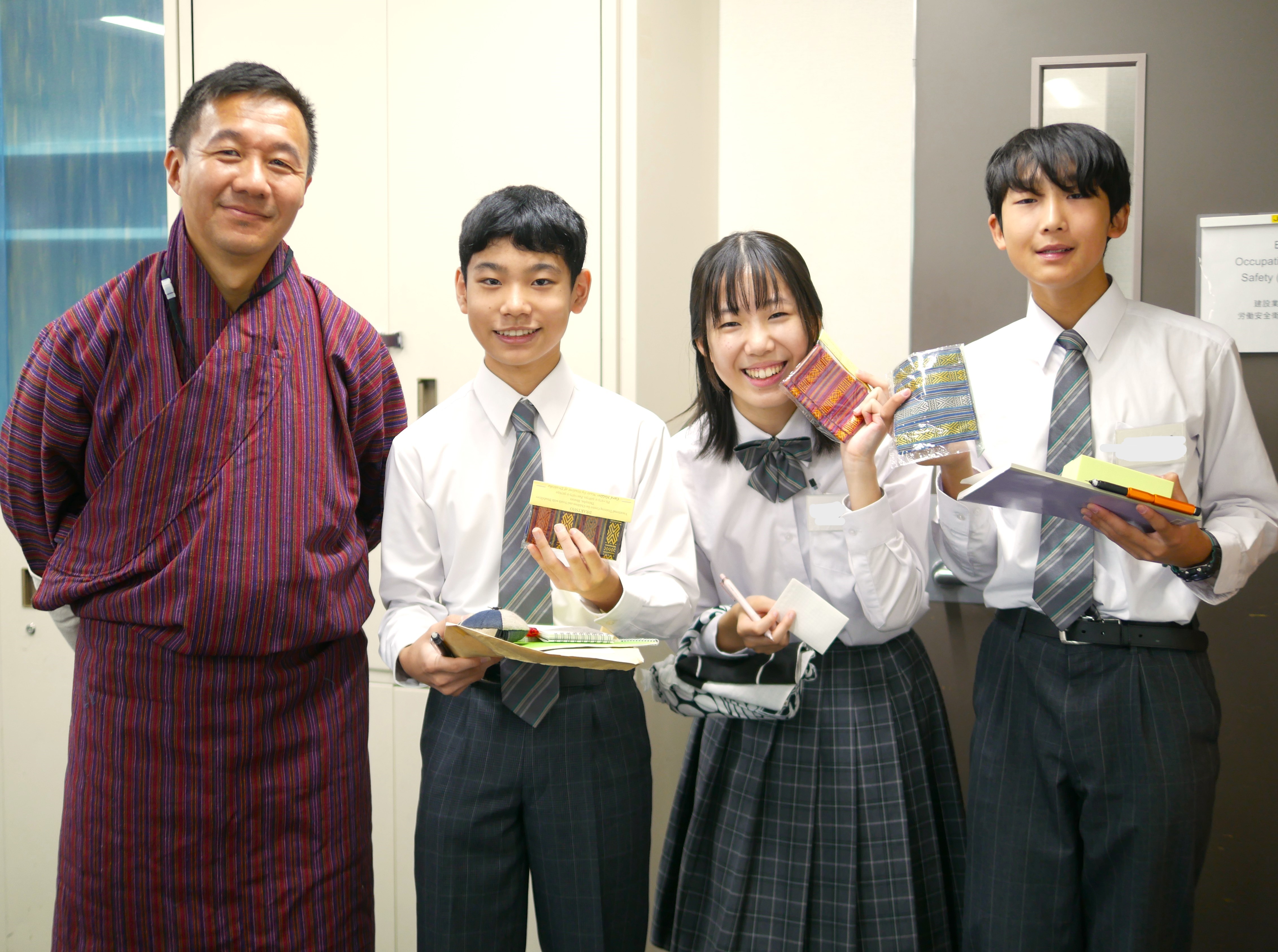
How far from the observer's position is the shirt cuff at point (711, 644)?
1.61m

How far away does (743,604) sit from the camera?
154cm

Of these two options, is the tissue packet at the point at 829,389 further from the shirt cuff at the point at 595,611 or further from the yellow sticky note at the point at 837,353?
the shirt cuff at the point at 595,611

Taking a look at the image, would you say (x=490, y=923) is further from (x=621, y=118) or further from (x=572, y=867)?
(x=621, y=118)

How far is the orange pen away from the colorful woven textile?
2.33 ft

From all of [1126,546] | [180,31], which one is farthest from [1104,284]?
[180,31]

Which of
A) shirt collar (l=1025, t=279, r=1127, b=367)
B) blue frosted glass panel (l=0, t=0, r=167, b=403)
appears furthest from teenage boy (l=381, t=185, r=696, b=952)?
blue frosted glass panel (l=0, t=0, r=167, b=403)

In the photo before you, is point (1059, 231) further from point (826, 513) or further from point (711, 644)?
point (711, 644)

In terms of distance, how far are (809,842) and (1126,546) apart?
2.32ft

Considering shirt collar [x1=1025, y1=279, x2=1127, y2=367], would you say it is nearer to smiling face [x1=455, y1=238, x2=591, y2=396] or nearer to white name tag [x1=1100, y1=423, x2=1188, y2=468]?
white name tag [x1=1100, y1=423, x2=1188, y2=468]

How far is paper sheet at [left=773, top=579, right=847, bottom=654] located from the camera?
1477 mm

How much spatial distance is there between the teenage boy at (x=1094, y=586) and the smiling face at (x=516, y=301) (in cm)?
75

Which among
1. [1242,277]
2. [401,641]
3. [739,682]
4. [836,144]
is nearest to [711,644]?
[739,682]

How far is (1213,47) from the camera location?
2020 mm

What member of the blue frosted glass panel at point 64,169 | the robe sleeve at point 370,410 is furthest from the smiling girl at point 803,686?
the blue frosted glass panel at point 64,169
